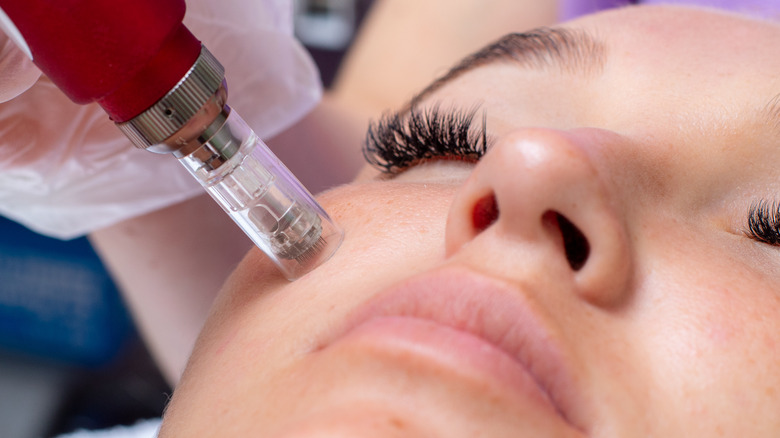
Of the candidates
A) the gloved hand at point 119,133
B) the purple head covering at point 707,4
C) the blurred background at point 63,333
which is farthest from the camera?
the blurred background at point 63,333

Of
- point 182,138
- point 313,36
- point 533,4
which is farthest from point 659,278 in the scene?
point 313,36

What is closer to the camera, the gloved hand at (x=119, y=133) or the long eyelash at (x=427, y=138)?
the long eyelash at (x=427, y=138)

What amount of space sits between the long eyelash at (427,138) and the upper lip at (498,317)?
253 mm

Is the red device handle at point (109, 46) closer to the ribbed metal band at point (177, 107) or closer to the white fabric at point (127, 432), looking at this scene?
the ribbed metal band at point (177, 107)

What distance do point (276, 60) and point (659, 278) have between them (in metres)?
0.71

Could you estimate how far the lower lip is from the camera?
0.41 metres

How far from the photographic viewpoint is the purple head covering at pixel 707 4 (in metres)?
0.97

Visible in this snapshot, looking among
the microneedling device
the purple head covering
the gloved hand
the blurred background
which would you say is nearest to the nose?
the microneedling device

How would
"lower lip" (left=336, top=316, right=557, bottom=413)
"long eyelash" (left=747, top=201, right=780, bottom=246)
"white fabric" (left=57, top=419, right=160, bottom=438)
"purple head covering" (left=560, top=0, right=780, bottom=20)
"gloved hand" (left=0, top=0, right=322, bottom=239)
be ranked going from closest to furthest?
"lower lip" (left=336, top=316, right=557, bottom=413) → "long eyelash" (left=747, top=201, right=780, bottom=246) → "gloved hand" (left=0, top=0, right=322, bottom=239) → "purple head covering" (left=560, top=0, right=780, bottom=20) → "white fabric" (left=57, top=419, right=160, bottom=438)

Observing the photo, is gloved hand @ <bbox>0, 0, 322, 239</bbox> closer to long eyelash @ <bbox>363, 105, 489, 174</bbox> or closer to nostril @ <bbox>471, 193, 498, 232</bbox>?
long eyelash @ <bbox>363, 105, 489, 174</bbox>

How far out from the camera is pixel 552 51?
26.8 inches

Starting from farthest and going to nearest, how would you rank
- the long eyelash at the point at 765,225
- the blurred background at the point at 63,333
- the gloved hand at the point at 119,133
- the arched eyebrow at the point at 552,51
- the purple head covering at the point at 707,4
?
1. the blurred background at the point at 63,333
2. the purple head covering at the point at 707,4
3. the gloved hand at the point at 119,133
4. the arched eyebrow at the point at 552,51
5. the long eyelash at the point at 765,225

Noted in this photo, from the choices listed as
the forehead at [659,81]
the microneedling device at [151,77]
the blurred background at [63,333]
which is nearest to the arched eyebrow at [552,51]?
the forehead at [659,81]

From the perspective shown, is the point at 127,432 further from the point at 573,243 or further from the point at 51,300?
the point at 573,243
